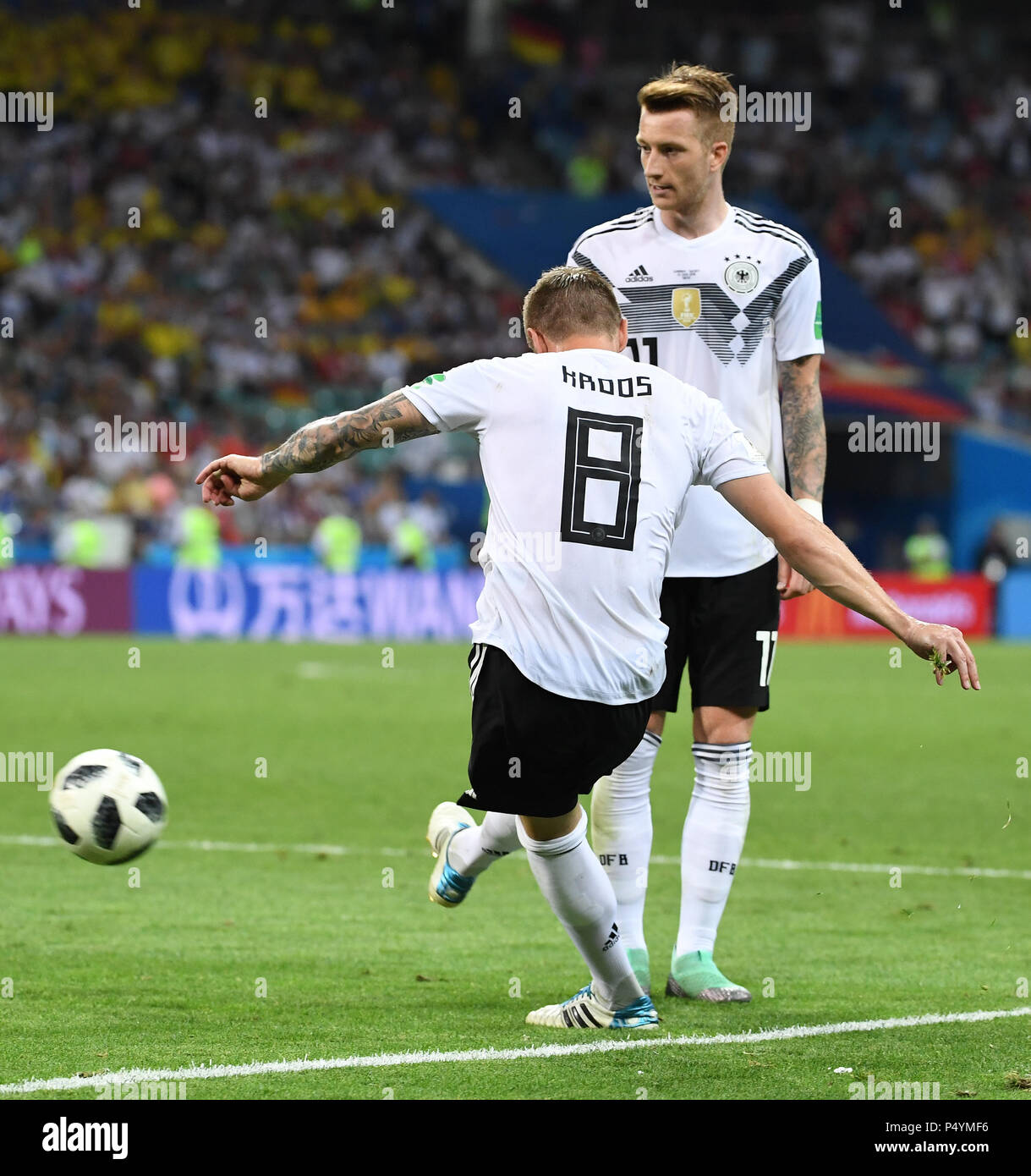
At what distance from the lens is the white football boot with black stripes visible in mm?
4895

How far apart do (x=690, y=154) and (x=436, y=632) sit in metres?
17.5

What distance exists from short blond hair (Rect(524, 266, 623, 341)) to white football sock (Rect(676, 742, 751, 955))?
61.1 inches

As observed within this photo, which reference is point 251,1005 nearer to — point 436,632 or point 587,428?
point 587,428

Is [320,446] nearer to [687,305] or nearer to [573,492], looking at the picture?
[573,492]

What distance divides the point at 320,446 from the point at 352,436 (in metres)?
0.08

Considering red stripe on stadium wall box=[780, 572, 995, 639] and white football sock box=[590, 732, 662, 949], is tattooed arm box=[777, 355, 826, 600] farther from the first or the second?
red stripe on stadium wall box=[780, 572, 995, 639]

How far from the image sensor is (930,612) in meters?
24.3

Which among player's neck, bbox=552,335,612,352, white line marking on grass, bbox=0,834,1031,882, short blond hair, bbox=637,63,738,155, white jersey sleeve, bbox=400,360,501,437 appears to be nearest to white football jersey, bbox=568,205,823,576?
short blond hair, bbox=637,63,738,155

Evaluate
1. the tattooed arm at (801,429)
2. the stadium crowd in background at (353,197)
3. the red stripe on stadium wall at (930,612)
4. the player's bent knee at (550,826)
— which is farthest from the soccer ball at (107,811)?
the red stripe on stadium wall at (930,612)

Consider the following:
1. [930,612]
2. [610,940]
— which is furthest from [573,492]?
[930,612]

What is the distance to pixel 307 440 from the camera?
440 centimetres

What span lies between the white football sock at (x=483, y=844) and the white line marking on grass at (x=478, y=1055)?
26.9 inches

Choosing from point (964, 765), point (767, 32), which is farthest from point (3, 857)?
point (767, 32)

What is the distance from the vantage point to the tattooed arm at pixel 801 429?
5.62m
